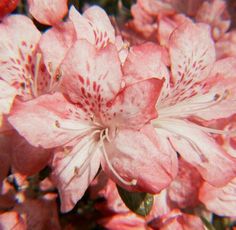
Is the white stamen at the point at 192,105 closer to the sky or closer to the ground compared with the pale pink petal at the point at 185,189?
closer to the sky

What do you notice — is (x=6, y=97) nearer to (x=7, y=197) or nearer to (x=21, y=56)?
(x=21, y=56)

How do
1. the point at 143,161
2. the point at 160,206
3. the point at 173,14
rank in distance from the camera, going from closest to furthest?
the point at 143,161
the point at 160,206
the point at 173,14

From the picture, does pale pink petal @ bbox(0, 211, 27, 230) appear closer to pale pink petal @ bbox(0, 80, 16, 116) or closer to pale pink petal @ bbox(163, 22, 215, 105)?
pale pink petal @ bbox(0, 80, 16, 116)


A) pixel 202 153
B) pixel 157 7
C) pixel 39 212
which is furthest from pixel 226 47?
pixel 39 212

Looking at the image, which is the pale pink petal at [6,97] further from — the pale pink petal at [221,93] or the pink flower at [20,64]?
the pale pink petal at [221,93]

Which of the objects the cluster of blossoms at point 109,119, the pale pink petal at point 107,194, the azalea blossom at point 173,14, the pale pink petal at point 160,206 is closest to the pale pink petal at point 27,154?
the cluster of blossoms at point 109,119

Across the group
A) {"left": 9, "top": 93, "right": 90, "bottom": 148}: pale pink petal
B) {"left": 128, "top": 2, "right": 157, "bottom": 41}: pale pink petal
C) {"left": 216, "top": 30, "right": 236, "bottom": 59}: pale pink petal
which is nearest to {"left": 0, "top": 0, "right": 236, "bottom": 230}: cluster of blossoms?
{"left": 9, "top": 93, "right": 90, "bottom": 148}: pale pink petal
